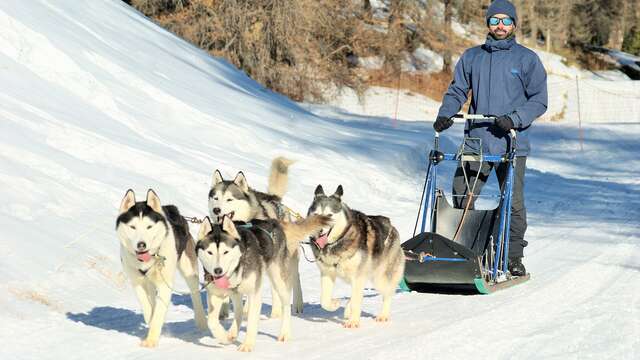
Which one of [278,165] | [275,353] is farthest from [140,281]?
[278,165]

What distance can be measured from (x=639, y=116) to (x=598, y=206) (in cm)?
2082

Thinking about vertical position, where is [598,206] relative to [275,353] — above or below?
above

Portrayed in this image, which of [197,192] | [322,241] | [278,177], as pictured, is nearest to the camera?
[322,241]

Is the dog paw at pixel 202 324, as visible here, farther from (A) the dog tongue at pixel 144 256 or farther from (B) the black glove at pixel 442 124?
(B) the black glove at pixel 442 124

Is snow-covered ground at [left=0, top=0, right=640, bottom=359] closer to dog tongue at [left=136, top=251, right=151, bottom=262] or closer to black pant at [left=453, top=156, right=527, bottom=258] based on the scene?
black pant at [left=453, top=156, right=527, bottom=258]

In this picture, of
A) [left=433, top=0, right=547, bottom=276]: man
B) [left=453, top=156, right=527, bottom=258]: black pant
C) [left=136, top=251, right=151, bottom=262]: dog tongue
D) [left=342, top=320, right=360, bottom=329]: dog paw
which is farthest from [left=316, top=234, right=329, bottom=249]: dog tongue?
[left=453, top=156, right=527, bottom=258]: black pant

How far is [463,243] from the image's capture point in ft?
27.1

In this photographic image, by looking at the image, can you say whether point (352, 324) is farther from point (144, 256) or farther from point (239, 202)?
point (144, 256)

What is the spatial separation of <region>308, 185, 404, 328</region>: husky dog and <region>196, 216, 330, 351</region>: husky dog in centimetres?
45

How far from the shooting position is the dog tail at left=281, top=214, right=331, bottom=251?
21.9 feet

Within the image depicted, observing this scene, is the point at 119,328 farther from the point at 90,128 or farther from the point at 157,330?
the point at 90,128

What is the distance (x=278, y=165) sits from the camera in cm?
802

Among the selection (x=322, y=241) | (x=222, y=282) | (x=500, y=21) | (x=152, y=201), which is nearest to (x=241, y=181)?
(x=322, y=241)

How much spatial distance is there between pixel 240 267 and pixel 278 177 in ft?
7.03
